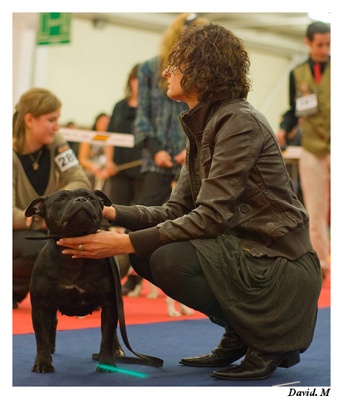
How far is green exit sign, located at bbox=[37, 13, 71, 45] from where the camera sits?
5.66 m

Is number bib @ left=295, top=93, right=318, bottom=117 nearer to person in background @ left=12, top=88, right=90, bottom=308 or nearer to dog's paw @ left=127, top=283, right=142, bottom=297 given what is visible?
dog's paw @ left=127, top=283, right=142, bottom=297

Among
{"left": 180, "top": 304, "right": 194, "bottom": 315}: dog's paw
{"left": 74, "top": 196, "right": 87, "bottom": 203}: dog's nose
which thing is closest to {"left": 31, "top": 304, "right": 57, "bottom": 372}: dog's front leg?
{"left": 74, "top": 196, "right": 87, "bottom": 203}: dog's nose

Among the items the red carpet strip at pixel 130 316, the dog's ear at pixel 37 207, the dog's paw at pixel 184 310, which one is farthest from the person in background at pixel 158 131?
the dog's ear at pixel 37 207

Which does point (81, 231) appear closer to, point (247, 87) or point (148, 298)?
point (247, 87)

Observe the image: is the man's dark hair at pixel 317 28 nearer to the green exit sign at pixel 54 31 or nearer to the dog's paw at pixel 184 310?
the green exit sign at pixel 54 31

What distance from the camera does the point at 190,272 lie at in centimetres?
251

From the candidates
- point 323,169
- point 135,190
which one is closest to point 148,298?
point 135,190

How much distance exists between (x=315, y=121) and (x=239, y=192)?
11.5 feet

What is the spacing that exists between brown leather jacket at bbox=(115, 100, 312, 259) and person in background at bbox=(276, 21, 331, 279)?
3.17 metres

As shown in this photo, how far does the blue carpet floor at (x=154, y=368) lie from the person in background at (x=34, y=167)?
77 cm

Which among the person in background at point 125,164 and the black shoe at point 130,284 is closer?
the black shoe at point 130,284

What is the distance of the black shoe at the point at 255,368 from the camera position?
2.51 metres

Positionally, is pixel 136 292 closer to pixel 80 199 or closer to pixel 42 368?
pixel 42 368
